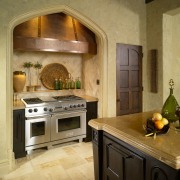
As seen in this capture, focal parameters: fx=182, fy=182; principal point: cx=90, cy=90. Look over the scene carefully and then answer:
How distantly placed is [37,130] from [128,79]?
2.21 m

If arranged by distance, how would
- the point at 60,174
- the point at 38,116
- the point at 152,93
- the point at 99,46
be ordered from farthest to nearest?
the point at 152,93 → the point at 99,46 → the point at 38,116 → the point at 60,174

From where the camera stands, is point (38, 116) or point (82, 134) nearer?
point (38, 116)

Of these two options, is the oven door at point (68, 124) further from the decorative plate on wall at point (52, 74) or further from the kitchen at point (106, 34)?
the decorative plate on wall at point (52, 74)

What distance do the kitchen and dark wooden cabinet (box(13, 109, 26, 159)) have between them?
29 centimetres

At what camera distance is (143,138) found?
1408 mm

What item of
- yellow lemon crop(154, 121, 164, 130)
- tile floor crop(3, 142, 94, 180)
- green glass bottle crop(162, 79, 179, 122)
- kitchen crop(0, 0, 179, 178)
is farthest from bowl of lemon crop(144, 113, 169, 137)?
kitchen crop(0, 0, 179, 178)

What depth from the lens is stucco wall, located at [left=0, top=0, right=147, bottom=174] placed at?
9.31 ft

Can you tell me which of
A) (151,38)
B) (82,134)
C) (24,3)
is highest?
(24,3)

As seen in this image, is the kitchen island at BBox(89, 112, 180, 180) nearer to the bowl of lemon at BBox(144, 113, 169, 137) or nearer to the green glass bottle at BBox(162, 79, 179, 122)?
the bowl of lemon at BBox(144, 113, 169, 137)

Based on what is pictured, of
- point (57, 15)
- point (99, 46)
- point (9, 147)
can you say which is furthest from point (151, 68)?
point (9, 147)

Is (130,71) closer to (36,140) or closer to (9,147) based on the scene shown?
(36,140)

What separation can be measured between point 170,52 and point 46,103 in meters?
2.85

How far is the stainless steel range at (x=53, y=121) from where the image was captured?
3438 millimetres

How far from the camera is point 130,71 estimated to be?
4.07 m
